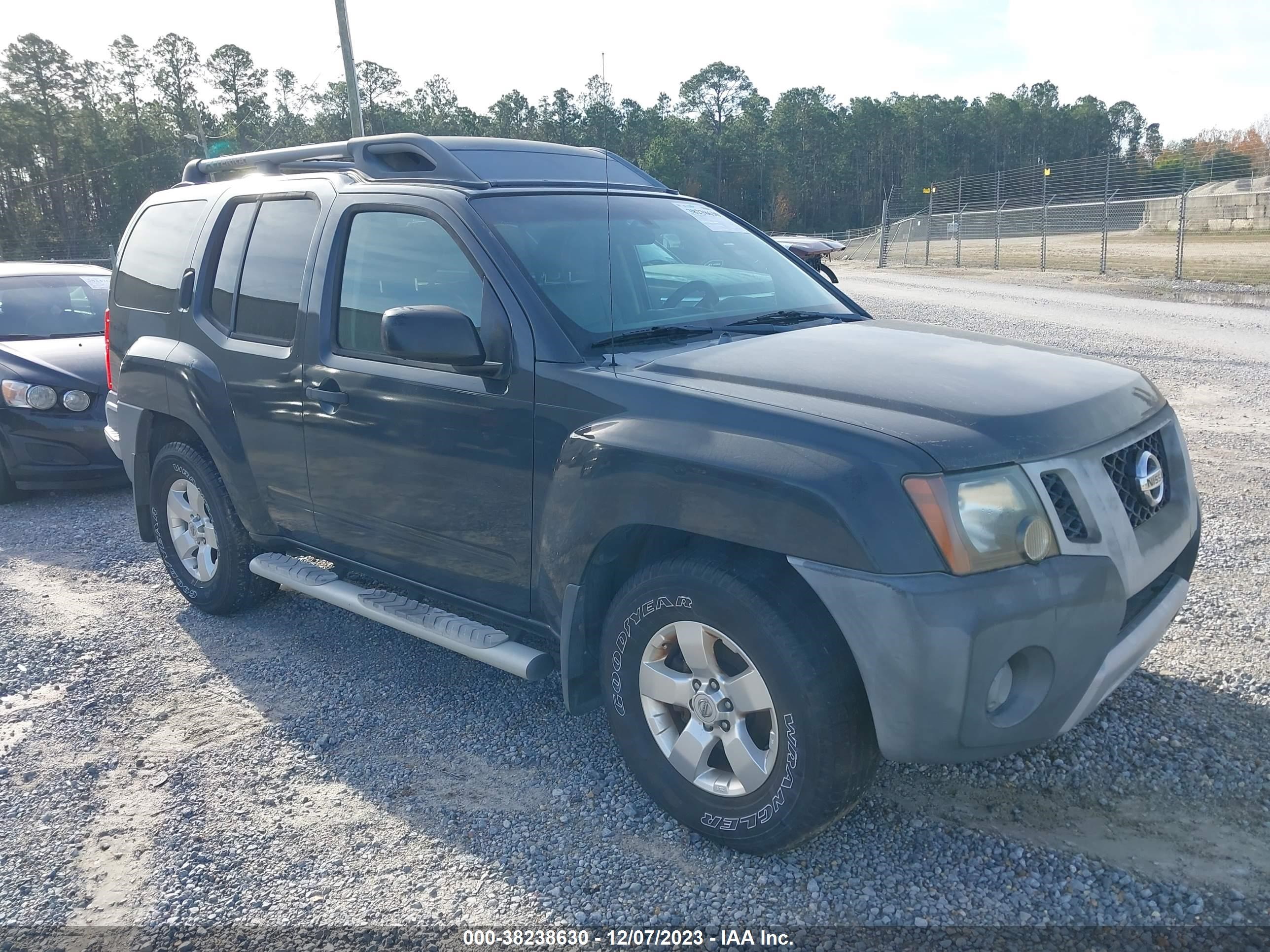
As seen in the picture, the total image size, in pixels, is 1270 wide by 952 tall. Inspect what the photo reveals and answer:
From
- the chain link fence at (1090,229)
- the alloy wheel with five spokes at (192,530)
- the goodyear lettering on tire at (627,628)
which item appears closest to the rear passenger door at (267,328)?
the alloy wheel with five spokes at (192,530)

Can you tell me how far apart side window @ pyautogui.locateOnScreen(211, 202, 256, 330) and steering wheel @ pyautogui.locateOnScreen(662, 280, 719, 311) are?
80.9 inches

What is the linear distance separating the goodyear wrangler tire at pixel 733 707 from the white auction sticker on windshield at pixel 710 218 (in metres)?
1.99

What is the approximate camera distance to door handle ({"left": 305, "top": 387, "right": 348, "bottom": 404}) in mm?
3918

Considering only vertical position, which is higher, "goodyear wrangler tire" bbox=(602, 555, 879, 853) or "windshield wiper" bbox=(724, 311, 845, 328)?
"windshield wiper" bbox=(724, 311, 845, 328)

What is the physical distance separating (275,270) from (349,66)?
16.0 metres

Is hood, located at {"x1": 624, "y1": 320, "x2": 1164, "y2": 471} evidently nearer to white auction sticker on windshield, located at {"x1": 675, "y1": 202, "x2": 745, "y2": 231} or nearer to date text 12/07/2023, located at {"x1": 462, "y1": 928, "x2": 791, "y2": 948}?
white auction sticker on windshield, located at {"x1": 675, "y1": 202, "x2": 745, "y2": 231}

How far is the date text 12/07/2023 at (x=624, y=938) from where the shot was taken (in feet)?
8.68

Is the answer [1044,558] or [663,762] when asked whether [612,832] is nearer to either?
[663,762]

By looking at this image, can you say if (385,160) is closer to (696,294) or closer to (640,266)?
(640,266)

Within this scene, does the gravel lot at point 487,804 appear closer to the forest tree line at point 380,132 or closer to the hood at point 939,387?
the hood at point 939,387

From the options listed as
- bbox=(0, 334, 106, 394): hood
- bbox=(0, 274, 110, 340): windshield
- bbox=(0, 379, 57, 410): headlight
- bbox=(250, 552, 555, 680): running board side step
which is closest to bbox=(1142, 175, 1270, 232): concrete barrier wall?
bbox=(0, 274, 110, 340): windshield

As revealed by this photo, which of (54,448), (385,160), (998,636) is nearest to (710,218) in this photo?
(385,160)

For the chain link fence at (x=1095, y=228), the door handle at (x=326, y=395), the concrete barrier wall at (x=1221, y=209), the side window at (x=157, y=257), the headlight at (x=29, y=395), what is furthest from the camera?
the concrete barrier wall at (x=1221, y=209)

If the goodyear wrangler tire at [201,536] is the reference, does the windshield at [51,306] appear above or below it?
above
